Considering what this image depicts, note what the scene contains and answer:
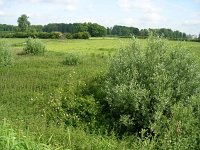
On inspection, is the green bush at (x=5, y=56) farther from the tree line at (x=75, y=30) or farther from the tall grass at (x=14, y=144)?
the tree line at (x=75, y=30)

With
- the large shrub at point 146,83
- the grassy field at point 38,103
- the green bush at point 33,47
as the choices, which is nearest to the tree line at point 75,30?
the green bush at point 33,47

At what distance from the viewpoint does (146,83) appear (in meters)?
14.0

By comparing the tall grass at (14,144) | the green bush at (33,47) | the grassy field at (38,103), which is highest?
the green bush at (33,47)

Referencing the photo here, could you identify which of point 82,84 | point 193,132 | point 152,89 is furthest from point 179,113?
point 82,84

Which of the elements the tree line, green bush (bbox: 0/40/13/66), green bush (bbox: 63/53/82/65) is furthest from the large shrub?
the tree line

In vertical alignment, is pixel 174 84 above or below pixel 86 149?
above

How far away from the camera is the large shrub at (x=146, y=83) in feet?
43.4

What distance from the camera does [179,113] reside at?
11680mm

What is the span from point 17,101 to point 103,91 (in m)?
3.73

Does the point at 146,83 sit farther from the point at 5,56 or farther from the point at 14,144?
the point at 5,56

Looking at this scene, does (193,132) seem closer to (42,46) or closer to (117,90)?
(117,90)

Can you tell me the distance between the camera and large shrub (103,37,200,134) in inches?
520

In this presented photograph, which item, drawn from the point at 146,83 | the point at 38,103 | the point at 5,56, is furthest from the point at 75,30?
the point at 146,83

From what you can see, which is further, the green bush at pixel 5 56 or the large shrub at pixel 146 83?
the green bush at pixel 5 56
